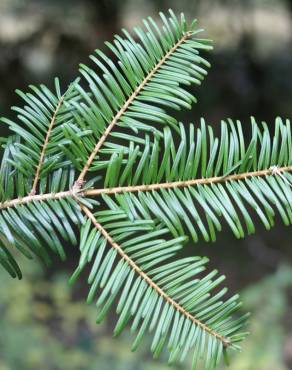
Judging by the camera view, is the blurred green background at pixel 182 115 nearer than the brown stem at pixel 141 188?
No

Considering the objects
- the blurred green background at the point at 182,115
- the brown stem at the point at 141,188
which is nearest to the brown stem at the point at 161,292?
the brown stem at the point at 141,188

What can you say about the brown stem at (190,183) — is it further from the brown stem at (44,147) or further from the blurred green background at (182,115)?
the blurred green background at (182,115)

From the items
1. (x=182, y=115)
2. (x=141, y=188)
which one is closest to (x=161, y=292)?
(x=141, y=188)

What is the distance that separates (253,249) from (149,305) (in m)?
2.01

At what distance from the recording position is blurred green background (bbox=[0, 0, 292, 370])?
1416 millimetres


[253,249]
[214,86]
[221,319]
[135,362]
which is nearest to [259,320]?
[135,362]

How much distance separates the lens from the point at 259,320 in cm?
148

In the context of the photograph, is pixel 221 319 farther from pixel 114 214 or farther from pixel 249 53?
pixel 249 53

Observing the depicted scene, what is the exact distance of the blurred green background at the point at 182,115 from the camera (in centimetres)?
142

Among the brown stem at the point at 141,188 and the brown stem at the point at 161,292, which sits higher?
the brown stem at the point at 141,188

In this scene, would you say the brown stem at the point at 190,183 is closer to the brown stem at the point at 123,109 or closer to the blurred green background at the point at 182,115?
the brown stem at the point at 123,109

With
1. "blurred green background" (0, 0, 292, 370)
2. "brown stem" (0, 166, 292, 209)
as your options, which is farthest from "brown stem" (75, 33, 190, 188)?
"blurred green background" (0, 0, 292, 370)

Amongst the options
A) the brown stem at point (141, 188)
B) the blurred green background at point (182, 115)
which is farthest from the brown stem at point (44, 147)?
the blurred green background at point (182, 115)

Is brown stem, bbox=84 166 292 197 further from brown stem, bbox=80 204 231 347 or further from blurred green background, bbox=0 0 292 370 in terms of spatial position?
blurred green background, bbox=0 0 292 370
